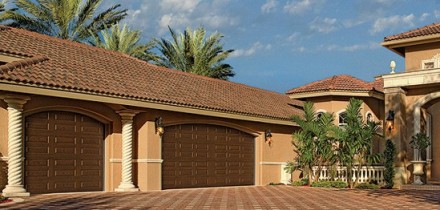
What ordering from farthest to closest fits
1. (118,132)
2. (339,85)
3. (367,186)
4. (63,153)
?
(339,85) → (367,186) → (118,132) → (63,153)

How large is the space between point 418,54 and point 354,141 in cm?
511

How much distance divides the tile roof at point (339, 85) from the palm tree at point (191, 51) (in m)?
11.2

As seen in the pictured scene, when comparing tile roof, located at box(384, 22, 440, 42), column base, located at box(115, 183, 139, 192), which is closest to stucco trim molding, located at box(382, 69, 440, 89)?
tile roof, located at box(384, 22, 440, 42)

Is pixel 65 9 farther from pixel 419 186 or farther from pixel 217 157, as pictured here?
pixel 419 186

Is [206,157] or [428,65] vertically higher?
[428,65]

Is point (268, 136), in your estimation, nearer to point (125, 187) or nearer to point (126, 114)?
point (126, 114)

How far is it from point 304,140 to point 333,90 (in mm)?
5133

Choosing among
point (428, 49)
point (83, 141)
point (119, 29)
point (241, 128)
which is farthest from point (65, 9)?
point (428, 49)

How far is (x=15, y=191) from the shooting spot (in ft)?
48.8

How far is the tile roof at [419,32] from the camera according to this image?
23.8 metres

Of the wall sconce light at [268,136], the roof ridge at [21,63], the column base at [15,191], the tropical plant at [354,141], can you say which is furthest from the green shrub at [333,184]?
the column base at [15,191]

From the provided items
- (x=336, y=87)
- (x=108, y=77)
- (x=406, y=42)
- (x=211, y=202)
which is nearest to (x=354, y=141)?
(x=406, y=42)

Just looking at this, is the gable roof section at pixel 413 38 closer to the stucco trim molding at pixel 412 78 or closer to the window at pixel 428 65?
the window at pixel 428 65

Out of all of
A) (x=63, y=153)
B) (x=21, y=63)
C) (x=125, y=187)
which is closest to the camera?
(x=21, y=63)
